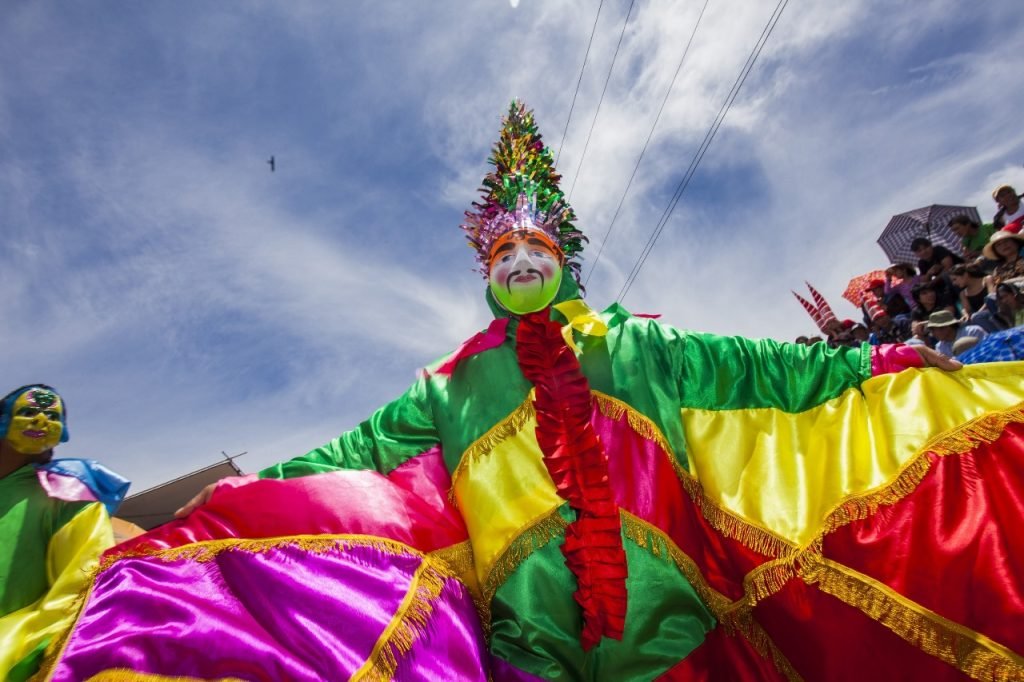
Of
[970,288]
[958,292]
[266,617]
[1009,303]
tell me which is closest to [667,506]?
[266,617]

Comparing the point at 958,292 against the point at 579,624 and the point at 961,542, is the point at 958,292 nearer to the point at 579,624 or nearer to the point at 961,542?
the point at 961,542

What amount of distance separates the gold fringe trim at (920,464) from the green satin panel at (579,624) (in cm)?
50

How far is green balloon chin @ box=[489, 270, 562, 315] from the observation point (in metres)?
2.23

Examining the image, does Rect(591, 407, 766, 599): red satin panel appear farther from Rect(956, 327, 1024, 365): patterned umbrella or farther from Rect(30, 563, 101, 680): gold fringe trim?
Rect(30, 563, 101, 680): gold fringe trim

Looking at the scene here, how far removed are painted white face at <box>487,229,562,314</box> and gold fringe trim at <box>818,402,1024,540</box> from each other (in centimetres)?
125

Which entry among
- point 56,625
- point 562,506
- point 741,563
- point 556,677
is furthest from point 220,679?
point 741,563

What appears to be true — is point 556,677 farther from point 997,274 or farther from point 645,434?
point 997,274

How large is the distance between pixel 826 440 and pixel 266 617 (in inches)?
70.0

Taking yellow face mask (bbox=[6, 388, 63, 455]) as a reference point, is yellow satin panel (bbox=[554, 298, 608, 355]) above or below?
above

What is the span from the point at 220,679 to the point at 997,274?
5.50 metres

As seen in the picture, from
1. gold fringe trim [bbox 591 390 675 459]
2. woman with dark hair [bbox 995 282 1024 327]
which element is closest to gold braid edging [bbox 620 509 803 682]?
gold fringe trim [bbox 591 390 675 459]

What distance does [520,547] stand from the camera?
174cm

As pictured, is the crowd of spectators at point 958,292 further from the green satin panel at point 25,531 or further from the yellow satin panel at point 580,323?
the green satin panel at point 25,531

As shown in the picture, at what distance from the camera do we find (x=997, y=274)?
4273mm
